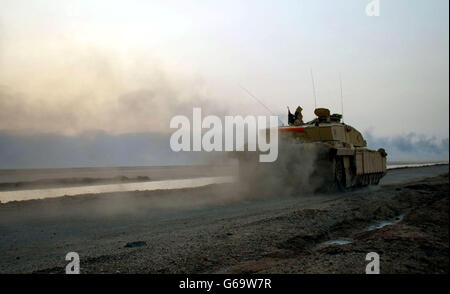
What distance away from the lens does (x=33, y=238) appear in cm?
751

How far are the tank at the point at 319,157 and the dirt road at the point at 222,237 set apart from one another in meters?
3.30

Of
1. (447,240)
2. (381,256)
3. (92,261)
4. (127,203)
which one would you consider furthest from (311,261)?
(127,203)

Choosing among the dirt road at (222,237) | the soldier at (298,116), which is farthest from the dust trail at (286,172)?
the soldier at (298,116)

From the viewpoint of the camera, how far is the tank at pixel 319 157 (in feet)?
50.1

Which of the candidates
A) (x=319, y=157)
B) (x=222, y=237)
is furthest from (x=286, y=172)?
(x=222, y=237)

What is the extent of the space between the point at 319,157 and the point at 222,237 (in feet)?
31.8

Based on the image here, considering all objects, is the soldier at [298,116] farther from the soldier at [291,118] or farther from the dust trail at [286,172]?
the dust trail at [286,172]

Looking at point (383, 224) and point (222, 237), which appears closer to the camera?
point (222, 237)

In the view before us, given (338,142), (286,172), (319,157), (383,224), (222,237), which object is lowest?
(383,224)

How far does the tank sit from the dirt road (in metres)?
3.30

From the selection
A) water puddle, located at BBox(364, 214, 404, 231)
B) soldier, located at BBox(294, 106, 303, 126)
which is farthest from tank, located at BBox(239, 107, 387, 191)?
water puddle, located at BBox(364, 214, 404, 231)

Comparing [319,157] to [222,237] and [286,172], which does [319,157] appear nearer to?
[286,172]

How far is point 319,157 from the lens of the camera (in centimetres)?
1548

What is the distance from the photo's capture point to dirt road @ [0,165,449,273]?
4.80 metres
